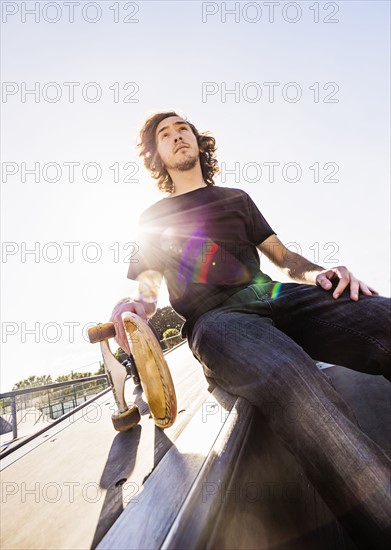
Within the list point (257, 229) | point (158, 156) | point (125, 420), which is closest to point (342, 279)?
point (257, 229)

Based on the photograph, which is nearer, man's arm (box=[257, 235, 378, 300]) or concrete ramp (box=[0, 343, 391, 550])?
concrete ramp (box=[0, 343, 391, 550])

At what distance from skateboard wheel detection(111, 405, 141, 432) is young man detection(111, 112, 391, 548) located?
21.8 inches

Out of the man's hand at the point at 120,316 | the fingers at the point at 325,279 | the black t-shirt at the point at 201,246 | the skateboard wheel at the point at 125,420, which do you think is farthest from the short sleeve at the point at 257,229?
the skateboard wheel at the point at 125,420

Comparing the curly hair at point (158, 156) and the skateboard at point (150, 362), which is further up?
the curly hair at point (158, 156)

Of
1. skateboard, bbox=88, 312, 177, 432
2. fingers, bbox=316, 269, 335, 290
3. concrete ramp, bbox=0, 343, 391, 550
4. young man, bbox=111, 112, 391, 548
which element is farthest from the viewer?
fingers, bbox=316, 269, 335, 290

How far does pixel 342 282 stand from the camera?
1305 mm

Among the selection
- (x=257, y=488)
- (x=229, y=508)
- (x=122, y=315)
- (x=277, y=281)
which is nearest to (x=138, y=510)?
(x=229, y=508)

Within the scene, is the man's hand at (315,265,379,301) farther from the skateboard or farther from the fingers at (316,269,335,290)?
the skateboard

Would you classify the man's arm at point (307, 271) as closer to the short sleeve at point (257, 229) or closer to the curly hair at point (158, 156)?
the short sleeve at point (257, 229)

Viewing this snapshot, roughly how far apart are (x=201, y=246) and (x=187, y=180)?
0.67 m

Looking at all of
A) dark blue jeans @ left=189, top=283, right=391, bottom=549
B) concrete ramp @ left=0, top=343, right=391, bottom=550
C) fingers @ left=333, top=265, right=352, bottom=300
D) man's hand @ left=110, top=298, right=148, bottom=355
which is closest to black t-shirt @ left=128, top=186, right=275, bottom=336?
dark blue jeans @ left=189, top=283, right=391, bottom=549

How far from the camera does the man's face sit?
6.79 feet

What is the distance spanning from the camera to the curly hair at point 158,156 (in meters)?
2.35

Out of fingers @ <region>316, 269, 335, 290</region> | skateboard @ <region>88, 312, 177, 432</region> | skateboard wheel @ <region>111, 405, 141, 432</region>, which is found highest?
fingers @ <region>316, 269, 335, 290</region>
